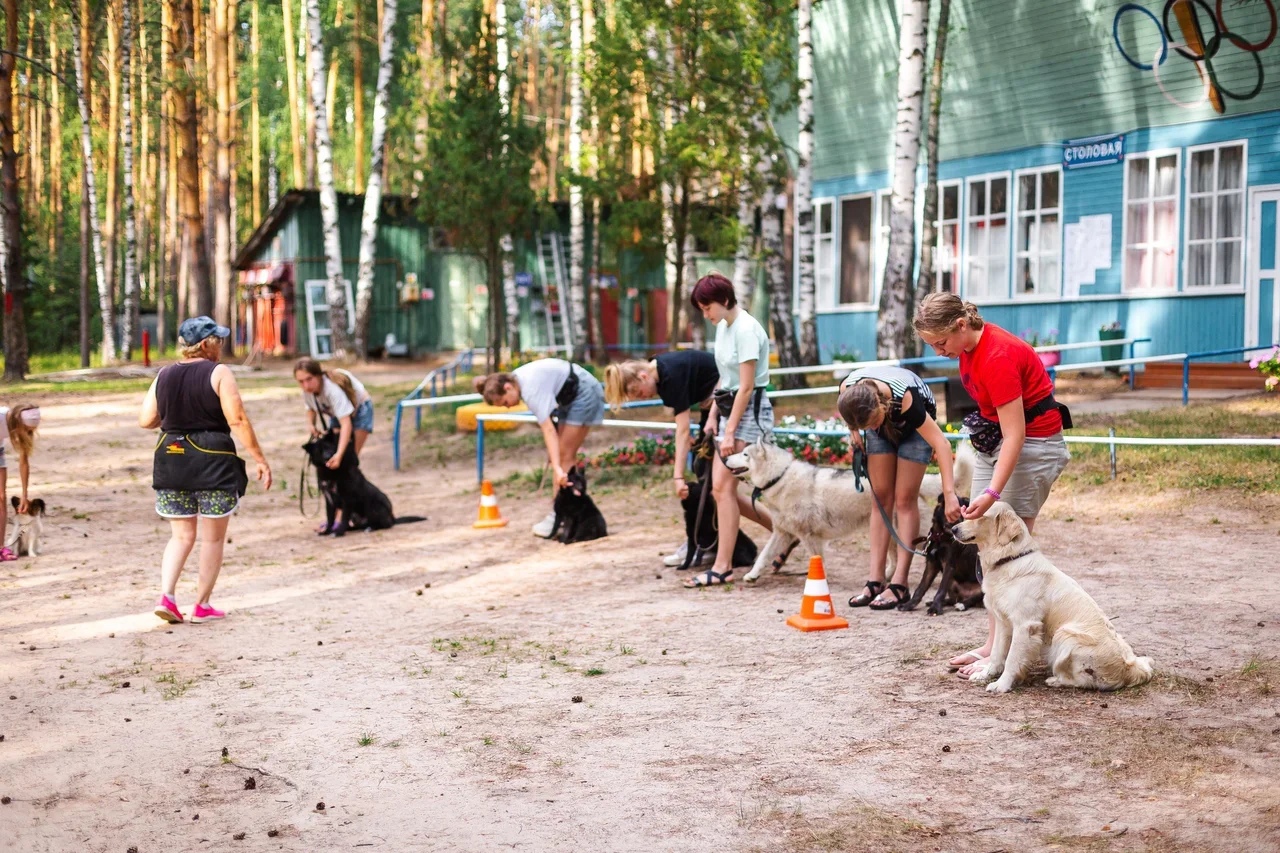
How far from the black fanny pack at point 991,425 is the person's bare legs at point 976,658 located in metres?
0.42

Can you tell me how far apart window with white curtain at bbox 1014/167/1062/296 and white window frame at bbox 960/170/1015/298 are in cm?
15

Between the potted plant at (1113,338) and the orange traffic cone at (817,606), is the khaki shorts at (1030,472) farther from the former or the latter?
the potted plant at (1113,338)

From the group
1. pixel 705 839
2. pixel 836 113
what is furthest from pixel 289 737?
pixel 836 113

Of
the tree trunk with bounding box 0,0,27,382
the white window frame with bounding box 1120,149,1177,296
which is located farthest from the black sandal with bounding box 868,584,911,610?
the tree trunk with bounding box 0,0,27,382

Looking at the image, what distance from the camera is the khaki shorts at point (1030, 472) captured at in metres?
5.70

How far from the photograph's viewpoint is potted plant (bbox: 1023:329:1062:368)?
65.4 ft

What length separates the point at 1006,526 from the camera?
561cm

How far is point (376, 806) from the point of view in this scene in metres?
4.68

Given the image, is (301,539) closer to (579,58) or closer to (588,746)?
(588,746)

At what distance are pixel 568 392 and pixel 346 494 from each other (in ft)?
8.78

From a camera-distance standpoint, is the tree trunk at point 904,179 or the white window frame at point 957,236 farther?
the white window frame at point 957,236

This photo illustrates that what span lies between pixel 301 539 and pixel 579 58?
395 inches

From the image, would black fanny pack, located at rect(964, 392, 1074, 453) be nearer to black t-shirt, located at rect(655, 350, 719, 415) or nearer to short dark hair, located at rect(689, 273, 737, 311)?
short dark hair, located at rect(689, 273, 737, 311)

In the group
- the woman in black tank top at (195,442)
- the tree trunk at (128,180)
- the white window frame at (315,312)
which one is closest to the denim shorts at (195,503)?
the woman in black tank top at (195,442)
